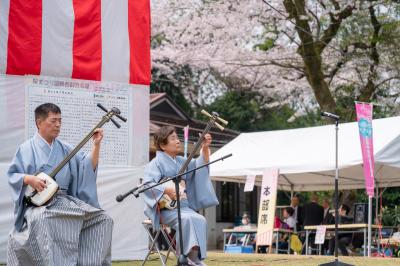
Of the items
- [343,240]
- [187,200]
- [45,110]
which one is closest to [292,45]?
[343,240]

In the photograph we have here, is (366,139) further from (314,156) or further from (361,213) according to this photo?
(361,213)

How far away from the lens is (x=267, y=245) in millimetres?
14070

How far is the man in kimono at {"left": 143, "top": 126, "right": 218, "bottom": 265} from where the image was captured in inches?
275

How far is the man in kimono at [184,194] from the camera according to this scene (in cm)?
697

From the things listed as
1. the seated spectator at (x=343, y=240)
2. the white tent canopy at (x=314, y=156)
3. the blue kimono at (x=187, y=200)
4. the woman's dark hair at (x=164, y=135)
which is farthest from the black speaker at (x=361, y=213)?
the woman's dark hair at (x=164, y=135)

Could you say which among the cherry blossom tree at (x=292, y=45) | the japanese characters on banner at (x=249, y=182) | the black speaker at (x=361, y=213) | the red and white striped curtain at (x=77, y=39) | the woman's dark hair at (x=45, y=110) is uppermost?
the cherry blossom tree at (x=292, y=45)

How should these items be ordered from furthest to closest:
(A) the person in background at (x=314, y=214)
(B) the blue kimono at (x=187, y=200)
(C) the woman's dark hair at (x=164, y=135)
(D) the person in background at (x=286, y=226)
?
1. (D) the person in background at (x=286, y=226)
2. (A) the person in background at (x=314, y=214)
3. (C) the woman's dark hair at (x=164, y=135)
4. (B) the blue kimono at (x=187, y=200)

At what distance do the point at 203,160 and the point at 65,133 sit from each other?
238 cm

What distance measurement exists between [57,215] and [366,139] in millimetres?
6807

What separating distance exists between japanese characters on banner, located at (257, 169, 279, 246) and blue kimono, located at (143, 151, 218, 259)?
6.34m

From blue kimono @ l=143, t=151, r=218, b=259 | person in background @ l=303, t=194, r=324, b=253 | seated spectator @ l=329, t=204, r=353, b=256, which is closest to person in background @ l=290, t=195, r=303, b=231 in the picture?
person in background @ l=303, t=194, r=324, b=253

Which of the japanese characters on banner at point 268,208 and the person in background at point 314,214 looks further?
the person in background at point 314,214

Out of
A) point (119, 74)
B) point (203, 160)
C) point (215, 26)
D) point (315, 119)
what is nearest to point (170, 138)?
point (203, 160)

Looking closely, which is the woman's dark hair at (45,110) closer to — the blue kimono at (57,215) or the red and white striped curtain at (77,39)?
the blue kimono at (57,215)
